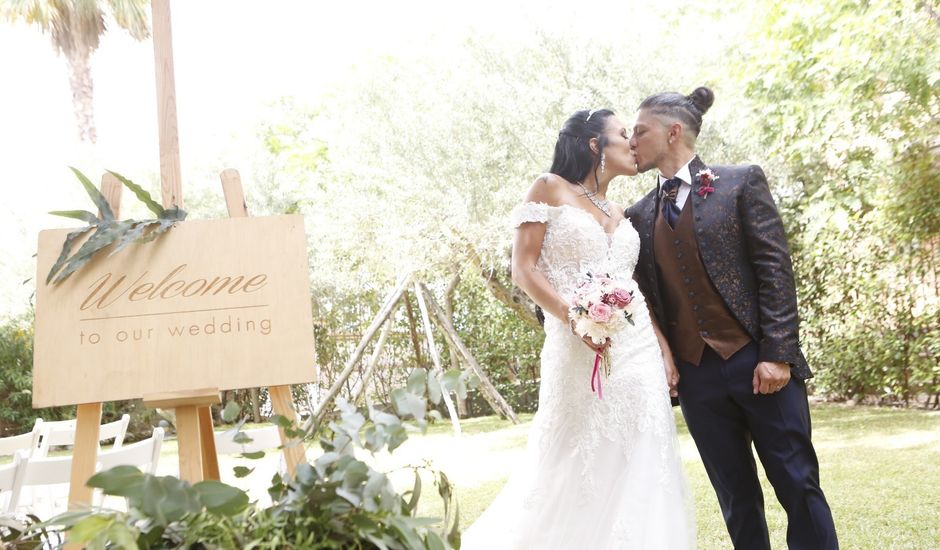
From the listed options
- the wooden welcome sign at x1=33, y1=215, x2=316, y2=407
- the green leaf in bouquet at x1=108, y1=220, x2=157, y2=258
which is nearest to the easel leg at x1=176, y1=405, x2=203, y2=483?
the wooden welcome sign at x1=33, y1=215, x2=316, y2=407

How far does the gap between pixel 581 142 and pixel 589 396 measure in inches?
35.4

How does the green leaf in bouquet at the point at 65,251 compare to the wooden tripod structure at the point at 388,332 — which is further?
the wooden tripod structure at the point at 388,332

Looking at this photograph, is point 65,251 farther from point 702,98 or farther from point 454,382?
point 702,98

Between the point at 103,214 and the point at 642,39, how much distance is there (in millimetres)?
6185

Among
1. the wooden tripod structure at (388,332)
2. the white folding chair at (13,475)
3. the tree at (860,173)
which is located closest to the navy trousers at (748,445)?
the white folding chair at (13,475)

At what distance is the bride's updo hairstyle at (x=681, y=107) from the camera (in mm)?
2807

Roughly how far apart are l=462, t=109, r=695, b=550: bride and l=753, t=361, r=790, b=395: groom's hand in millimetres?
385

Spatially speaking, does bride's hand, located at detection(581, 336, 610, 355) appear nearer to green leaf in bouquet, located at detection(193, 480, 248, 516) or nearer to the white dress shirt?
the white dress shirt

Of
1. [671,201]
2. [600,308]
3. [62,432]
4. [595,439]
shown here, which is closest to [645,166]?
[671,201]

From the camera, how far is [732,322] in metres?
2.66

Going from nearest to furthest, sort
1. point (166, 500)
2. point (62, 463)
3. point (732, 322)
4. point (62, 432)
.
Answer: point (166, 500) < point (732, 322) < point (62, 463) < point (62, 432)

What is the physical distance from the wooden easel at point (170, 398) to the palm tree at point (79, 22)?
12.5m

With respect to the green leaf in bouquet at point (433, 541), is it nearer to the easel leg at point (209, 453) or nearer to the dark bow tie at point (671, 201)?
the easel leg at point (209, 453)

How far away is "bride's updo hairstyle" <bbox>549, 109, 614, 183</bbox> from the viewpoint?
309cm
